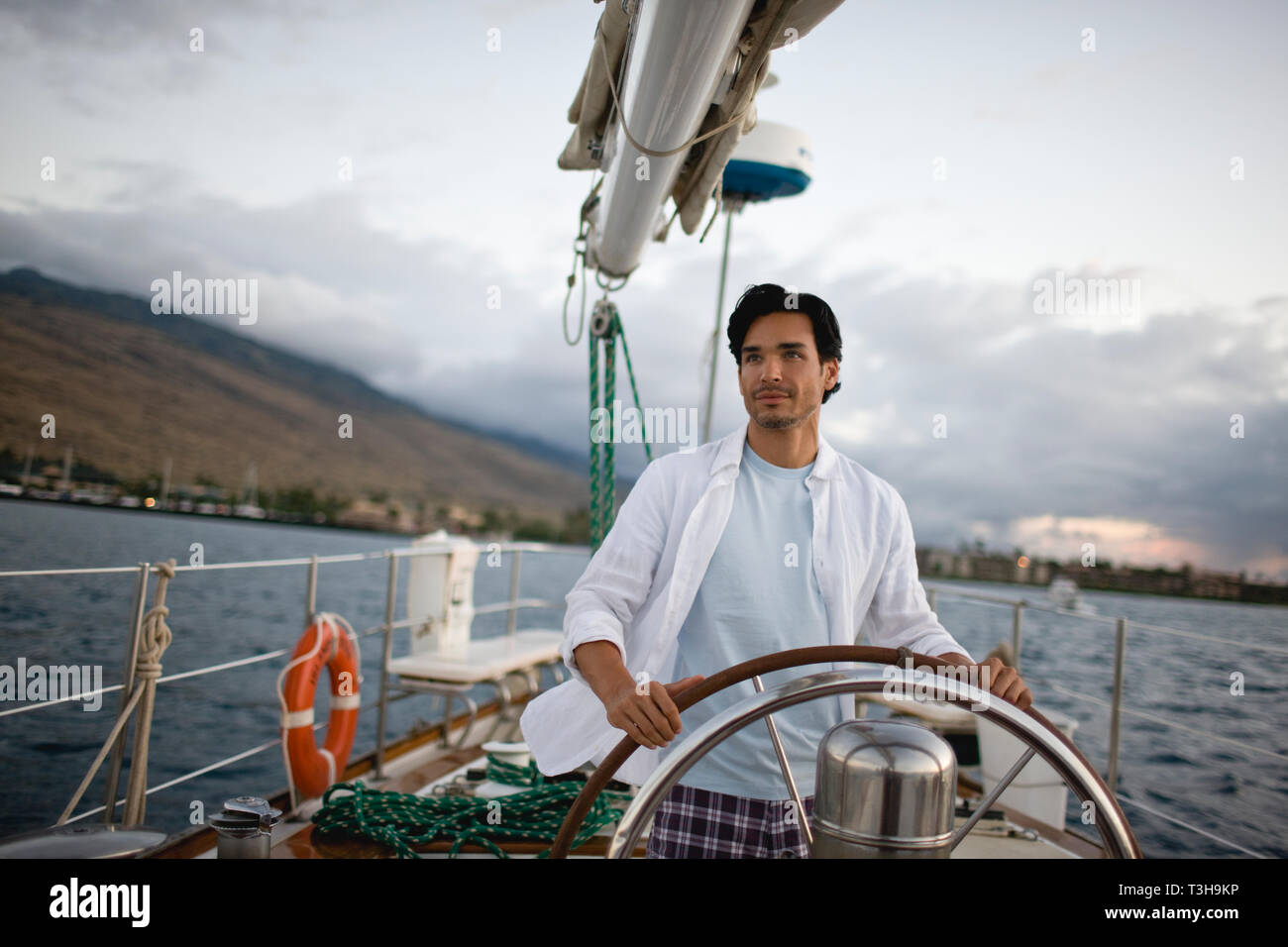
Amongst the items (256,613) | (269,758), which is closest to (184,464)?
(256,613)

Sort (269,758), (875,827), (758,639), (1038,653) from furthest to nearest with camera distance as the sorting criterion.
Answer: (1038,653)
(269,758)
(758,639)
(875,827)

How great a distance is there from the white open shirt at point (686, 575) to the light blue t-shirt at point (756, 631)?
0.03m

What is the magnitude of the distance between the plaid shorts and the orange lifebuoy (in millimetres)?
1946

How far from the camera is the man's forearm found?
1188 mm

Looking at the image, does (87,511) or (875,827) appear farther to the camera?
(87,511)

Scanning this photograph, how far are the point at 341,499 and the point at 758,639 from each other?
61.8 m

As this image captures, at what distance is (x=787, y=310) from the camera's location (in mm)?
1522

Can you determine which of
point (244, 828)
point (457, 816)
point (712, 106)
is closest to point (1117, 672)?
point (457, 816)

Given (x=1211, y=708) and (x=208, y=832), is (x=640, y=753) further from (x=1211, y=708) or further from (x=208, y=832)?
(x=1211, y=708)

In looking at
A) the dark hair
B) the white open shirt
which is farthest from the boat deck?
the dark hair

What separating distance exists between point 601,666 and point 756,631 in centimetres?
31

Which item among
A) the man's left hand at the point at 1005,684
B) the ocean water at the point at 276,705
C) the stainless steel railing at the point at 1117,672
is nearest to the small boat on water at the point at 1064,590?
the ocean water at the point at 276,705
